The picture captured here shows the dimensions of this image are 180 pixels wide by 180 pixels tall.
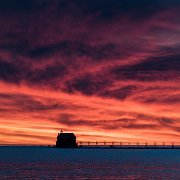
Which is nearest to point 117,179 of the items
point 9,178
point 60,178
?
point 60,178

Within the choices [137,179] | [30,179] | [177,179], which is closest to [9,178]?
[30,179]

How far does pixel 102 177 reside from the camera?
112 meters

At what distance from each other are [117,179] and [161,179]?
9.72 meters

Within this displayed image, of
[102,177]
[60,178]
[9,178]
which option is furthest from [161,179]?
[9,178]

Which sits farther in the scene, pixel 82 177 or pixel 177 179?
pixel 82 177

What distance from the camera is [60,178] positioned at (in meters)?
109

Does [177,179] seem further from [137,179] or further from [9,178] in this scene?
[9,178]

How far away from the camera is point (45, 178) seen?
108375 mm

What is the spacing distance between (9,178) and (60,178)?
11.3 meters

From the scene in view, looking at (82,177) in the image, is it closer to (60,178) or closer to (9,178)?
(60,178)

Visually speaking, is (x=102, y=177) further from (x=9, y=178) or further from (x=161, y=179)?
(x=9, y=178)

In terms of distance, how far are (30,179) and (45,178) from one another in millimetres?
3903

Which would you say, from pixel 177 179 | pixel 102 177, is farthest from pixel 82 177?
pixel 177 179

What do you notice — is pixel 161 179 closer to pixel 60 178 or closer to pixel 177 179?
pixel 177 179
